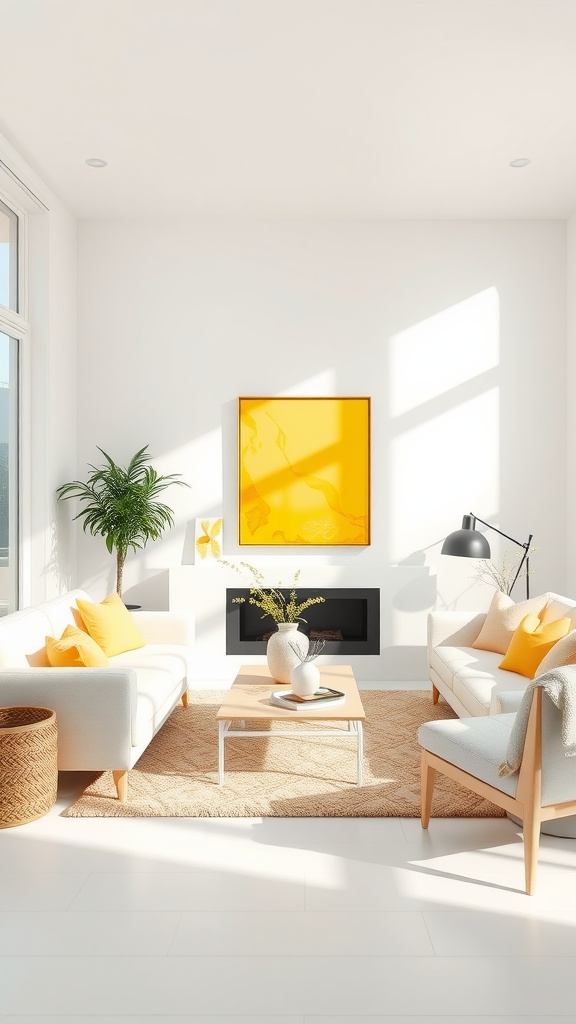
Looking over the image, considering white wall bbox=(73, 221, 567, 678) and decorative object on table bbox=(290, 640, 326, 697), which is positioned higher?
white wall bbox=(73, 221, 567, 678)

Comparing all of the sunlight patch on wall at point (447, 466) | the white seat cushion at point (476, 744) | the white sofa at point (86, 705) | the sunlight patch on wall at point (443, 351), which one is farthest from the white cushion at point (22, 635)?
the sunlight patch on wall at point (443, 351)

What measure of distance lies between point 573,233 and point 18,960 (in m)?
5.88

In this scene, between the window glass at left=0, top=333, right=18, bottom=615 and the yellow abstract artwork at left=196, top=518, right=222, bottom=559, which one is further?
the yellow abstract artwork at left=196, top=518, right=222, bottom=559

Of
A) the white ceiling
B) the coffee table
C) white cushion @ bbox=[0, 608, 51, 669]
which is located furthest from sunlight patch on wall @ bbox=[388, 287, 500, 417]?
white cushion @ bbox=[0, 608, 51, 669]

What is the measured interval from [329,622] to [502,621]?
162 cm

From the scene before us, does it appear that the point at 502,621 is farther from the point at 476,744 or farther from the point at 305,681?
the point at 476,744

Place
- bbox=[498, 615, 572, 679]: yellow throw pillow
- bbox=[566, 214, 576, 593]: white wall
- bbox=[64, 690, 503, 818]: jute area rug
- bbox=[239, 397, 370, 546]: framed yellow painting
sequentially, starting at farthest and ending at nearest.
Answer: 1. bbox=[239, 397, 370, 546]: framed yellow painting
2. bbox=[566, 214, 576, 593]: white wall
3. bbox=[498, 615, 572, 679]: yellow throw pillow
4. bbox=[64, 690, 503, 818]: jute area rug

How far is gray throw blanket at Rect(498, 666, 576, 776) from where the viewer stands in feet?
8.89

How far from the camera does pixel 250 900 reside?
2.69 meters

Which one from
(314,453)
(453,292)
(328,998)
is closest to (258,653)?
(314,453)

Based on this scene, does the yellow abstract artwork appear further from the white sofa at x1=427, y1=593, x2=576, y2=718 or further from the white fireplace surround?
the white sofa at x1=427, y1=593, x2=576, y2=718

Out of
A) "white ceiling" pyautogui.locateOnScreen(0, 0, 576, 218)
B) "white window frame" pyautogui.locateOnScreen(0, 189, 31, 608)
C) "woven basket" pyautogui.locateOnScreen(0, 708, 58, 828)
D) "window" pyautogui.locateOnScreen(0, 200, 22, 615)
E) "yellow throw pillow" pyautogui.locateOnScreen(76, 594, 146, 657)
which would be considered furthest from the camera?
"white window frame" pyautogui.locateOnScreen(0, 189, 31, 608)

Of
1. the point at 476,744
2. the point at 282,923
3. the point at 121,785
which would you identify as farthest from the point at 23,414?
the point at 282,923

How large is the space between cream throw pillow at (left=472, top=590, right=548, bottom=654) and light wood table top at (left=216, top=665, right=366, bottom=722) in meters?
0.96
